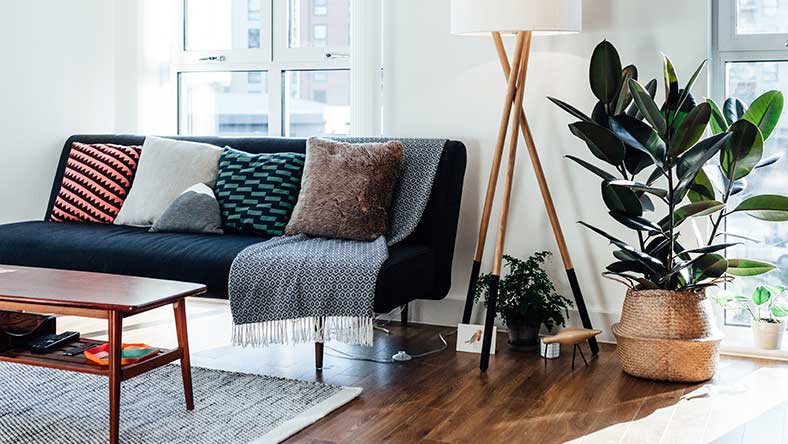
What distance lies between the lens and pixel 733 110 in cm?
354

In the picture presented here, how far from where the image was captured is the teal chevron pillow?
4004 mm

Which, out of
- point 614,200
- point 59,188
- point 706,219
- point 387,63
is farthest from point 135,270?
point 706,219

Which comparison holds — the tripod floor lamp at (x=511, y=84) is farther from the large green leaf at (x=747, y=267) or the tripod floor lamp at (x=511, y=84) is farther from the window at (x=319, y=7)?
the window at (x=319, y=7)

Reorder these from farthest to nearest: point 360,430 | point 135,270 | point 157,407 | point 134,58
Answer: point 134,58 → point 135,270 → point 157,407 → point 360,430

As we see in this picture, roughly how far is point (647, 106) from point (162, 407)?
6.18 ft

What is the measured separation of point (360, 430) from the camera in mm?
2859

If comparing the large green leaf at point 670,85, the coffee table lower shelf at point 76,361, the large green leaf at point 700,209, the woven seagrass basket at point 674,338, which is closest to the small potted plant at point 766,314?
the woven seagrass basket at point 674,338

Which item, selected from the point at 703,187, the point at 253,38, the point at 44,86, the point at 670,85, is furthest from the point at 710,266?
the point at 44,86

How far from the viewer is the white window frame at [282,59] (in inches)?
176

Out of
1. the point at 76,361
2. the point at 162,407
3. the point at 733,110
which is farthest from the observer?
the point at 733,110

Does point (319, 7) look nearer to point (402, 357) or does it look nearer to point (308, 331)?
point (402, 357)

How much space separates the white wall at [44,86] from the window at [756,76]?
10.1ft

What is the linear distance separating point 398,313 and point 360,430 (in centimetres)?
161

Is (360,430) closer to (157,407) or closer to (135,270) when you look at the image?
(157,407)
